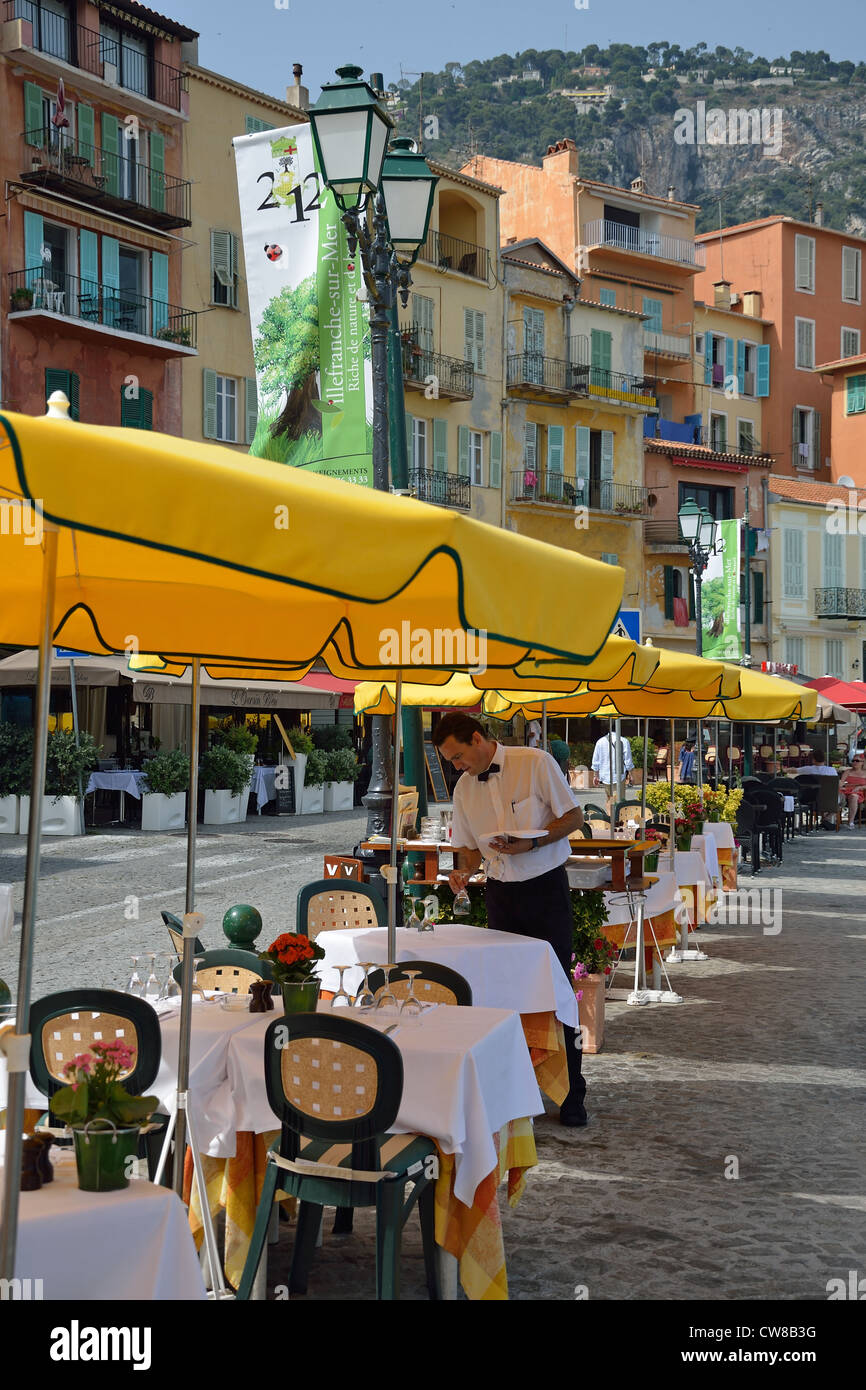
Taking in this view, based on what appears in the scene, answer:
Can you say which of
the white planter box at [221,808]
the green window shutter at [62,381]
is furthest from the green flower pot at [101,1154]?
the green window shutter at [62,381]

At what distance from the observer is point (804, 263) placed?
194 ft

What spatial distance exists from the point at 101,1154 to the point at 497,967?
3.70 meters

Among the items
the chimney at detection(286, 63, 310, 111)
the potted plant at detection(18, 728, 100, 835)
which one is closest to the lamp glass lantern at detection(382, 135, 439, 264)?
the potted plant at detection(18, 728, 100, 835)

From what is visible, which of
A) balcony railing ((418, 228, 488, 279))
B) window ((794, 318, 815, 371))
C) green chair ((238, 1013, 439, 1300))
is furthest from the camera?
window ((794, 318, 815, 371))

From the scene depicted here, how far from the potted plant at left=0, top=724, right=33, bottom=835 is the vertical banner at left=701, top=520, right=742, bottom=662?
43.8 ft

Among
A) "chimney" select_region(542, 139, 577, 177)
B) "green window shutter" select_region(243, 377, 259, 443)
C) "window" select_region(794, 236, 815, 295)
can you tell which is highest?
"chimney" select_region(542, 139, 577, 177)

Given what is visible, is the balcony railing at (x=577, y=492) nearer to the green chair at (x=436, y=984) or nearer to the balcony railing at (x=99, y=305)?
the balcony railing at (x=99, y=305)

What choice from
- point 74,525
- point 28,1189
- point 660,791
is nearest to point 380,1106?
point 28,1189

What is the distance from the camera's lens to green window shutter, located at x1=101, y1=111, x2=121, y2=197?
30469 mm

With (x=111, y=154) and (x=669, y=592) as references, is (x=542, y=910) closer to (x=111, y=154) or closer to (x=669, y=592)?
(x=111, y=154)

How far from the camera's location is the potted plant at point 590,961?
8961 millimetres

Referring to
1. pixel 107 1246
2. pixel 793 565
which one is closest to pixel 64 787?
pixel 107 1246

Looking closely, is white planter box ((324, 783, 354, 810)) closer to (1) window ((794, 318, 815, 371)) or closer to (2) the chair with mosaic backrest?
(2) the chair with mosaic backrest
